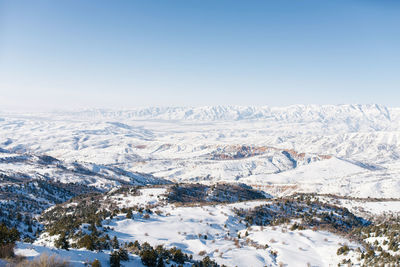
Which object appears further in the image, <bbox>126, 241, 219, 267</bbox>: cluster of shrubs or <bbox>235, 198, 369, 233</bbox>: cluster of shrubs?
<bbox>235, 198, 369, 233</bbox>: cluster of shrubs

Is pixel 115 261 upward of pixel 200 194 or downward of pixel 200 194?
upward

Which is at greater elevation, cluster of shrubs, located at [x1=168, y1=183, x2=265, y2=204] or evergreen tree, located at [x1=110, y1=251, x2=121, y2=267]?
evergreen tree, located at [x1=110, y1=251, x2=121, y2=267]

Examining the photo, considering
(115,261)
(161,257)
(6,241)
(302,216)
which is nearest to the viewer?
(6,241)

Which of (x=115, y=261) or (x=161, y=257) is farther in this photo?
(x=161, y=257)

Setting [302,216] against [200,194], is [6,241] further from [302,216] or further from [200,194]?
[200,194]

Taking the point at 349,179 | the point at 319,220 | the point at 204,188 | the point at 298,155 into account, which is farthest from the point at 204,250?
the point at 298,155

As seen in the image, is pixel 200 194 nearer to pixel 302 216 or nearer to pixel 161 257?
pixel 302 216

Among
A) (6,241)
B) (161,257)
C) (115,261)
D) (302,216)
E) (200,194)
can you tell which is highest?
(6,241)

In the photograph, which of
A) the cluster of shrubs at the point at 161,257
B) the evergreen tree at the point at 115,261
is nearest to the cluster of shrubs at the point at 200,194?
the cluster of shrubs at the point at 161,257

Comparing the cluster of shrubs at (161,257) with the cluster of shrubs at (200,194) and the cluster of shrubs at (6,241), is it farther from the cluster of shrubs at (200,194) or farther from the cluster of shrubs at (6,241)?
the cluster of shrubs at (200,194)

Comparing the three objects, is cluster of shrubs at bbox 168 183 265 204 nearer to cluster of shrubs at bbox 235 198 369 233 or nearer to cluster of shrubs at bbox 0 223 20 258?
cluster of shrubs at bbox 235 198 369 233

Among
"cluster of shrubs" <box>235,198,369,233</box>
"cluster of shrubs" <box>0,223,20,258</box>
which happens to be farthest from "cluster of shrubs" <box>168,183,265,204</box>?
"cluster of shrubs" <box>0,223,20,258</box>

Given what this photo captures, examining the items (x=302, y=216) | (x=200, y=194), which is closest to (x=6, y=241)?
(x=302, y=216)

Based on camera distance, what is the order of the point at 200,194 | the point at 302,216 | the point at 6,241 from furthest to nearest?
the point at 200,194 < the point at 302,216 < the point at 6,241
